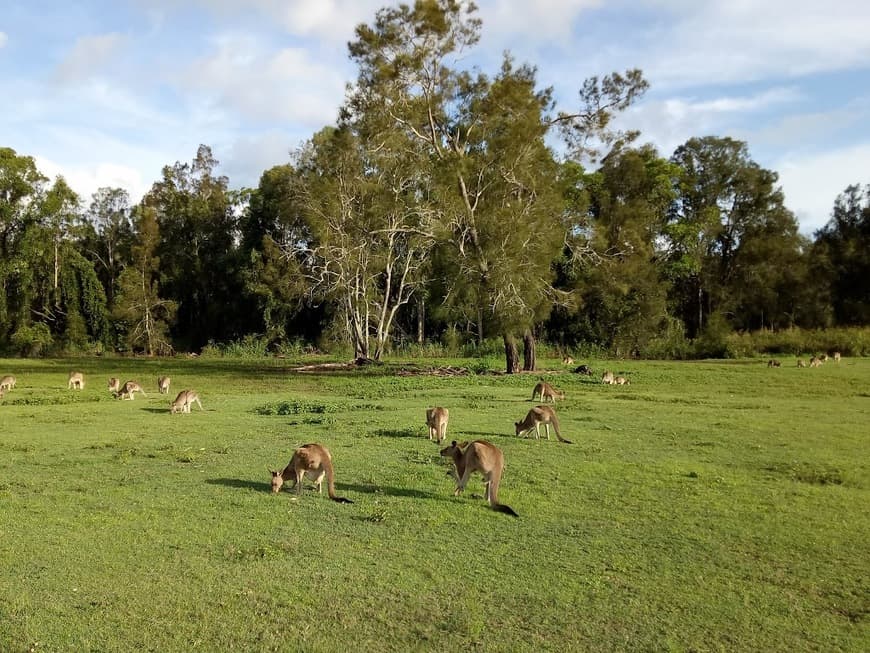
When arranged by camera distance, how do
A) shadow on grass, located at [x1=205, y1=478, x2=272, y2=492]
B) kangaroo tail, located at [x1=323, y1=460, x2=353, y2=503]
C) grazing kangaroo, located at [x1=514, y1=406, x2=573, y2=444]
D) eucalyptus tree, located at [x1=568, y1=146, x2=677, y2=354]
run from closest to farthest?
kangaroo tail, located at [x1=323, y1=460, x2=353, y2=503] → shadow on grass, located at [x1=205, y1=478, x2=272, y2=492] → grazing kangaroo, located at [x1=514, y1=406, x2=573, y2=444] → eucalyptus tree, located at [x1=568, y1=146, x2=677, y2=354]

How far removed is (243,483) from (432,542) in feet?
11.1

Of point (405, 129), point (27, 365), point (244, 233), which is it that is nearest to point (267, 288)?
point (244, 233)

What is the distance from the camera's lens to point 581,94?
101 ft

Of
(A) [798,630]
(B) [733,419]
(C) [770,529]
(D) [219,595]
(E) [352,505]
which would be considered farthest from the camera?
(B) [733,419]

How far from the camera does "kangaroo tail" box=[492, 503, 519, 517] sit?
7.71 meters

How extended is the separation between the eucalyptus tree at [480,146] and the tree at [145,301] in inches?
952

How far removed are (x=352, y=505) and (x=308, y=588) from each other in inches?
94.7

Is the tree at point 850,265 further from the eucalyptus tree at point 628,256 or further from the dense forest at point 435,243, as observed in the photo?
the eucalyptus tree at point 628,256

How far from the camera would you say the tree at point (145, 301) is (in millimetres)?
46844

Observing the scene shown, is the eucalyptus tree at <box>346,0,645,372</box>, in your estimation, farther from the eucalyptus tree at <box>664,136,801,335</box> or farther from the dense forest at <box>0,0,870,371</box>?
the eucalyptus tree at <box>664,136,801,335</box>

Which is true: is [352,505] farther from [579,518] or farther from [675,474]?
[675,474]

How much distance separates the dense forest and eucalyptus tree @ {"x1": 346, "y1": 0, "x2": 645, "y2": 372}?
88 mm

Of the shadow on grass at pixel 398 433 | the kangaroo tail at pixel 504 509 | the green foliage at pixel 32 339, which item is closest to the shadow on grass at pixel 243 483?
the kangaroo tail at pixel 504 509

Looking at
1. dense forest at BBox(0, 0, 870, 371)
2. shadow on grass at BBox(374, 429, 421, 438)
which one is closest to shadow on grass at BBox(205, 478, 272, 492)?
shadow on grass at BBox(374, 429, 421, 438)
